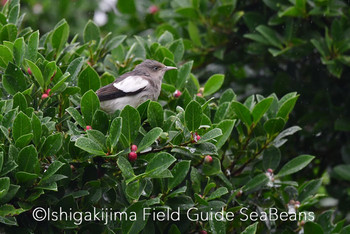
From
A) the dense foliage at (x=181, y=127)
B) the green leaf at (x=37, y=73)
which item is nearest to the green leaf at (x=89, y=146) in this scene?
the dense foliage at (x=181, y=127)

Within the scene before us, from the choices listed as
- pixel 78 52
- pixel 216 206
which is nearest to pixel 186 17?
pixel 78 52

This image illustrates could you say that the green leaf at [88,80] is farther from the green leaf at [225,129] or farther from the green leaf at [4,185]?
the green leaf at [4,185]

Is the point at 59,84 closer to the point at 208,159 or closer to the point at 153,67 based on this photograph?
the point at 208,159

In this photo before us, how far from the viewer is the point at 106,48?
4293 mm

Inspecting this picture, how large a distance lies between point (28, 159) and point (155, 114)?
2.51ft

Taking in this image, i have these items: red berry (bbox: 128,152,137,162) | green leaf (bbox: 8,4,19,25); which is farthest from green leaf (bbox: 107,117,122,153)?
green leaf (bbox: 8,4,19,25)

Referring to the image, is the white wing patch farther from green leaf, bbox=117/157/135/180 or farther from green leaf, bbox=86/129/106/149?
green leaf, bbox=117/157/135/180

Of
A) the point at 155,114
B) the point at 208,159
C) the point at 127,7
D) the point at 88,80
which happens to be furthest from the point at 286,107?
the point at 127,7

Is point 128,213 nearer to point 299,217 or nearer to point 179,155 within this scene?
point 179,155

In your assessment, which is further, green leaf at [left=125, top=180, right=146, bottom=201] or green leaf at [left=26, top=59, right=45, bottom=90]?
green leaf at [left=26, top=59, right=45, bottom=90]

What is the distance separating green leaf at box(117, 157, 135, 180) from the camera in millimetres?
2732

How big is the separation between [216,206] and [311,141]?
234 cm

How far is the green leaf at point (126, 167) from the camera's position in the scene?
2732mm

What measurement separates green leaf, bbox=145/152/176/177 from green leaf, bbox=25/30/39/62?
111 cm
